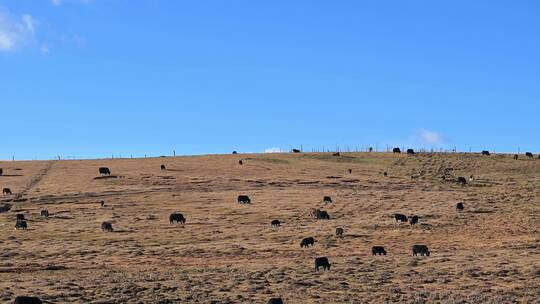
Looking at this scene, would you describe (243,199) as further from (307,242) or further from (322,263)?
(322,263)

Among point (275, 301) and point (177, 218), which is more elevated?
point (177, 218)

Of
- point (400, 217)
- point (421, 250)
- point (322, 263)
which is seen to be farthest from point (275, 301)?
point (400, 217)

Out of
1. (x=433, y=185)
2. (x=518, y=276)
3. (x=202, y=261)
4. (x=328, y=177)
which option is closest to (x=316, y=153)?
(x=328, y=177)

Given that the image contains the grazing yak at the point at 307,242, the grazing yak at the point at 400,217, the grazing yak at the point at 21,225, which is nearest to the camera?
the grazing yak at the point at 307,242

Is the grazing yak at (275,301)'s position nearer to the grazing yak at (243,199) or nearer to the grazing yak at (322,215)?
the grazing yak at (322,215)

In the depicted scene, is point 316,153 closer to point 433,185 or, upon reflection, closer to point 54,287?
point 433,185

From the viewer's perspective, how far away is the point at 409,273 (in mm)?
39344

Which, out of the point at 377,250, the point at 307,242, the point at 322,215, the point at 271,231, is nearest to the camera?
the point at 377,250

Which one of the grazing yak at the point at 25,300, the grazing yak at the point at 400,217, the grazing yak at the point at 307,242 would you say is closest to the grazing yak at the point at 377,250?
the grazing yak at the point at 307,242

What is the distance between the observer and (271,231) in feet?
189

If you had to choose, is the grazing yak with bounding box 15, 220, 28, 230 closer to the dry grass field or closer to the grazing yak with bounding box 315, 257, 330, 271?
the dry grass field

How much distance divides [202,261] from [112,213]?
22.1 meters

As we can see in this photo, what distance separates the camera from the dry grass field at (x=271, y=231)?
117 feet

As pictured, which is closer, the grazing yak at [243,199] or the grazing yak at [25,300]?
the grazing yak at [25,300]
